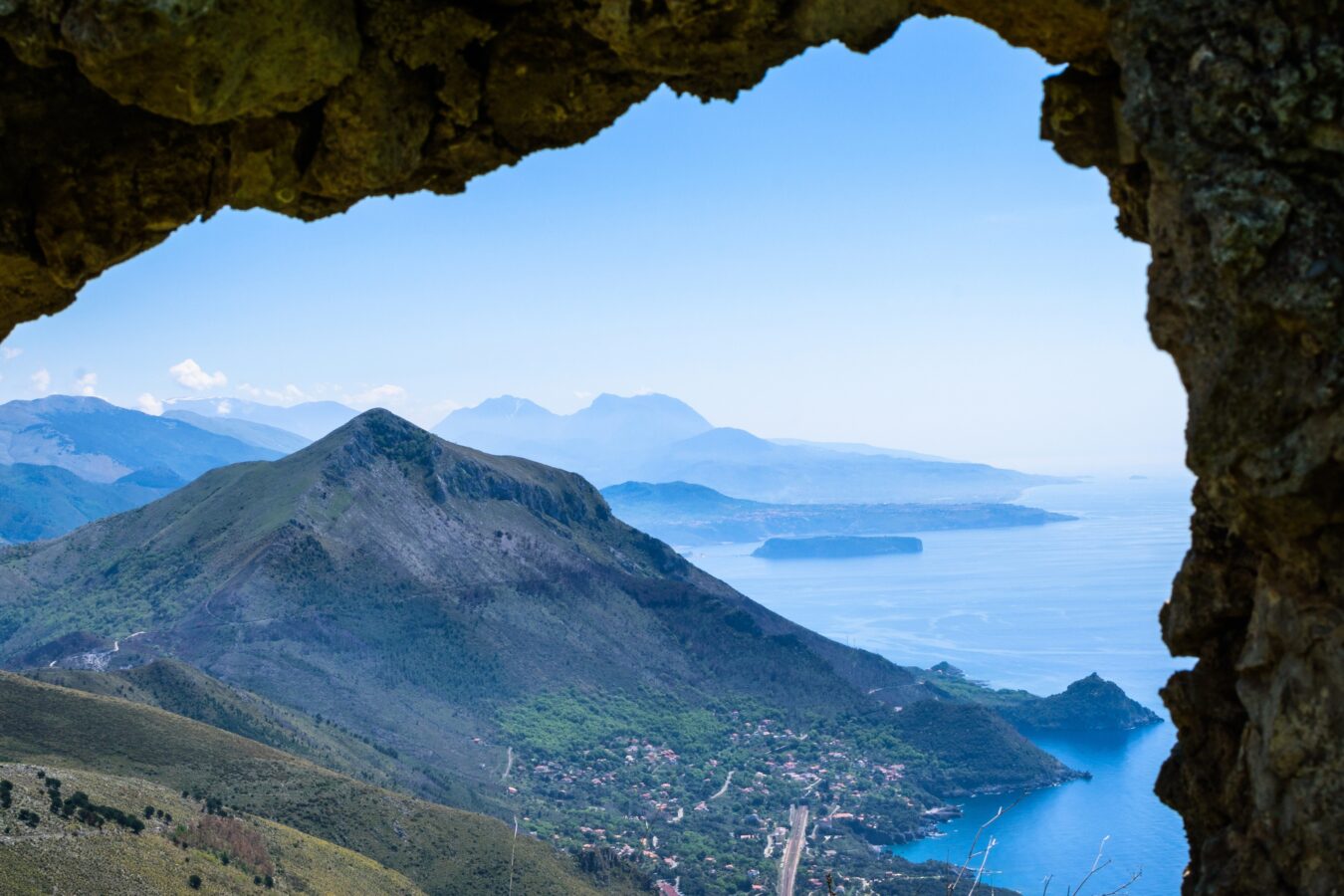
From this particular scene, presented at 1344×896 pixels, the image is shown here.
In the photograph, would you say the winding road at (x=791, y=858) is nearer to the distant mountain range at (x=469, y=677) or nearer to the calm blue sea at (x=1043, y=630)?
the calm blue sea at (x=1043, y=630)

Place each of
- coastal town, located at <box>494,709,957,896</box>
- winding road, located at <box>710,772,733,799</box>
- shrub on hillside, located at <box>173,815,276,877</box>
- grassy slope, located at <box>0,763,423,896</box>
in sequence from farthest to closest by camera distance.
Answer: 1. winding road, located at <box>710,772,733,799</box>
2. coastal town, located at <box>494,709,957,896</box>
3. shrub on hillside, located at <box>173,815,276,877</box>
4. grassy slope, located at <box>0,763,423,896</box>

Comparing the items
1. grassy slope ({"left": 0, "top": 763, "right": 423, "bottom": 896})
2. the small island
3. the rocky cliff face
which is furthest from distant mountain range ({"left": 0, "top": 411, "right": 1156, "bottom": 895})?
the small island

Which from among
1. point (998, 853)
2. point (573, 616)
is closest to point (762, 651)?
point (573, 616)

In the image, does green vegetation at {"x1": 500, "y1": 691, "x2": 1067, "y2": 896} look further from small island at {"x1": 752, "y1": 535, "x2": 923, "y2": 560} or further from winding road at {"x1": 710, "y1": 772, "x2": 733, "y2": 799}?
small island at {"x1": 752, "y1": 535, "x2": 923, "y2": 560}

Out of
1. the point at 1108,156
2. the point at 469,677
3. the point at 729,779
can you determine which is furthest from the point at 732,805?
the point at 1108,156

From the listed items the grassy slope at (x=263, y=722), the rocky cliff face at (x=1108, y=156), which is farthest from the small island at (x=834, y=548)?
the rocky cliff face at (x=1108, y=156)

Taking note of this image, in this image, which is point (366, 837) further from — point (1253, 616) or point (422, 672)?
point (422, 672)
